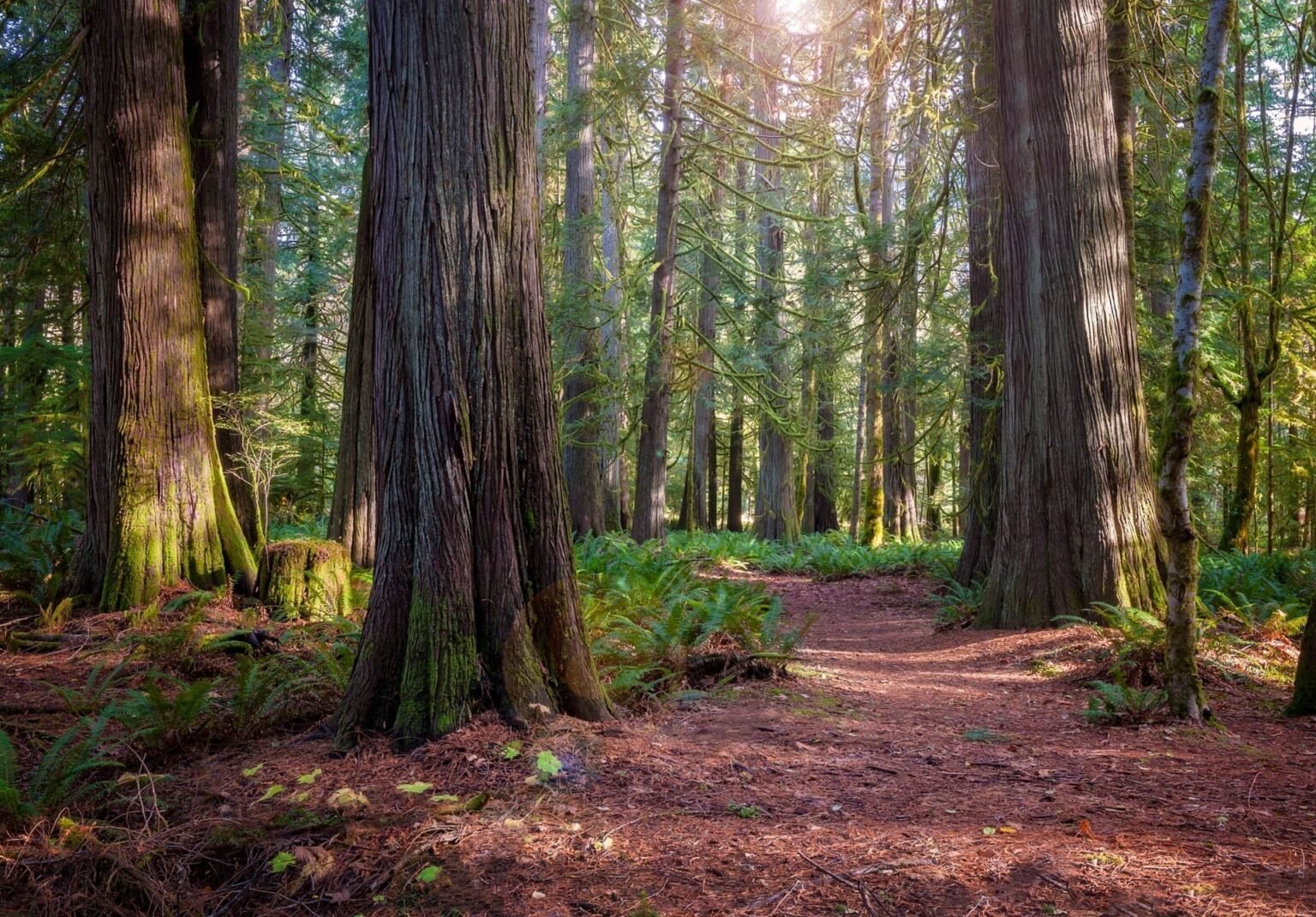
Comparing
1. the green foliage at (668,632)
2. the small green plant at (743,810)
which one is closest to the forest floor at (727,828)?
the small green plant at (743,810)

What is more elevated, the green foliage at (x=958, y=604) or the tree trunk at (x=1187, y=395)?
the tree trunk at (x=1187, y=395)

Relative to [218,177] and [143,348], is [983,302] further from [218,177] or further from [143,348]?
[143,348]

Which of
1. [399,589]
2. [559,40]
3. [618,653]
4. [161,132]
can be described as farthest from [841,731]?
[559,40]

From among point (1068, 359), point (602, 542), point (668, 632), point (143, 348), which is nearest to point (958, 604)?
point (1068, 359)

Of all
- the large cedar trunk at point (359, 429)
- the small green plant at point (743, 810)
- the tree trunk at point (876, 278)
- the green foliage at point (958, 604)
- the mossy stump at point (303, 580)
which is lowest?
the small green plant at point (743, 810)

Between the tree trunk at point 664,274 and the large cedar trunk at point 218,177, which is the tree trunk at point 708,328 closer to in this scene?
the tree trunk at point 664,274

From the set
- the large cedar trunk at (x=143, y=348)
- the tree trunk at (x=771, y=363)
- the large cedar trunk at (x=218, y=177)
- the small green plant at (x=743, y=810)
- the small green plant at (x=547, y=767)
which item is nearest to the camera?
the small green plant at (x=743, y=810)

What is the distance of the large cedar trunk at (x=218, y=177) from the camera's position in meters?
7.85

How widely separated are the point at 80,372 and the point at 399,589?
28.3ft

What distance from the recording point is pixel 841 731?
14.8ft

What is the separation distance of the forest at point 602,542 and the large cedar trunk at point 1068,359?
0.04m

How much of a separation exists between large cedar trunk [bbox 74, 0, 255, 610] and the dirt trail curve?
4.57 m

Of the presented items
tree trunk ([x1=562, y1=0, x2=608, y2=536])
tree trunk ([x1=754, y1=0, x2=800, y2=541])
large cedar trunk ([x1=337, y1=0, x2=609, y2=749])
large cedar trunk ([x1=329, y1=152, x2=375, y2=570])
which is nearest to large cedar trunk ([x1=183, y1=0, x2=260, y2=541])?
large cedar trunk ([x1=329, y1=152, x2=375, y2=570])

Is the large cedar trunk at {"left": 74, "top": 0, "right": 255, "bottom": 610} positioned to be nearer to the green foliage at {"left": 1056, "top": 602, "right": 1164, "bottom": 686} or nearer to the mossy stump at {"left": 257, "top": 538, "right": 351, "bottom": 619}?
the mossy stump at {"left": 257, "top": 538, "right": 351, "bottom": 619}
